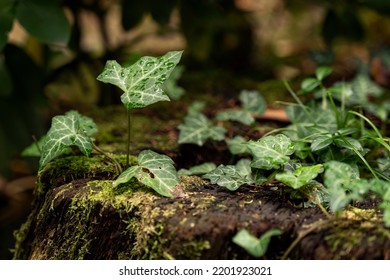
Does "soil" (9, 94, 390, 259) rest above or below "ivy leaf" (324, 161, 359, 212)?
below

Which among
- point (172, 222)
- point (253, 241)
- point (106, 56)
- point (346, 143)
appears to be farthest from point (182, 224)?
point (106, 56)

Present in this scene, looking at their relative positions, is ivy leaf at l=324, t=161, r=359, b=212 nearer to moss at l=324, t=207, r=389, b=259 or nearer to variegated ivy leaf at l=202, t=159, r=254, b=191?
moss at l=324, t=207, r=389, b=259

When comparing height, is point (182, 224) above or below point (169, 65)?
below

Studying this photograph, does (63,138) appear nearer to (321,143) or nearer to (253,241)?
(253,241)

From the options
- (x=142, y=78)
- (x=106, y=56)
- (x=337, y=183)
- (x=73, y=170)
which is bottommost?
(x=106, y=56)

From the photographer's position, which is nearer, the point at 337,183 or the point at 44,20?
the point at 337,183

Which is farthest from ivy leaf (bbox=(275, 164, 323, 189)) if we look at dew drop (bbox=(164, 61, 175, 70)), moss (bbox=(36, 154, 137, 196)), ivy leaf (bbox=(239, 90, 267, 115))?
ivy leaf (bbox=(239, 90, 267, 115))

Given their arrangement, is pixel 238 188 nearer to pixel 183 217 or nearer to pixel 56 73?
pixel 183 217

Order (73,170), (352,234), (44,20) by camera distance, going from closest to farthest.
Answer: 1. (352,234)
2. (73,170)
3. (44,20)
